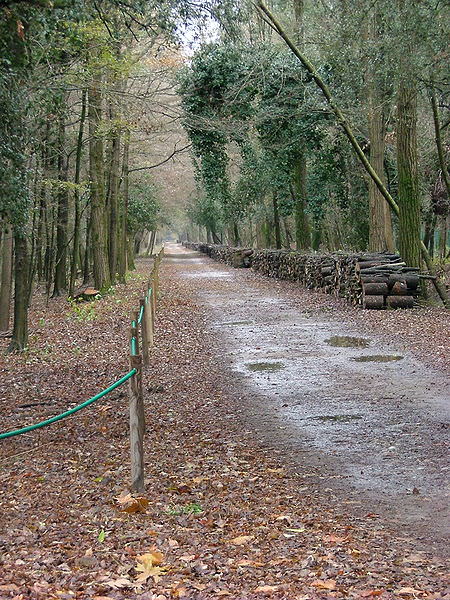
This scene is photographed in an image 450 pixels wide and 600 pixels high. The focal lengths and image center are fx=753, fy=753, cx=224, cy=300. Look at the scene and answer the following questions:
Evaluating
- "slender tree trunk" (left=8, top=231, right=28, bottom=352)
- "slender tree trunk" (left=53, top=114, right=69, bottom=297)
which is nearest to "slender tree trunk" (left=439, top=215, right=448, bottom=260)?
"slender tree trunk" (left=53, top=114, right=69, bottom=297)

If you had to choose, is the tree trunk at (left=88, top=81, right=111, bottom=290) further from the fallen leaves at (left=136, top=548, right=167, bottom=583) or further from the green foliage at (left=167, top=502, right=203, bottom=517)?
the fallen leaves at (left=136, top=548, right=167, bottom=583)

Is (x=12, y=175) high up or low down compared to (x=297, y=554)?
up

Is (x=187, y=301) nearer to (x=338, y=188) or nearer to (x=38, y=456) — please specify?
(x=338, y=188)

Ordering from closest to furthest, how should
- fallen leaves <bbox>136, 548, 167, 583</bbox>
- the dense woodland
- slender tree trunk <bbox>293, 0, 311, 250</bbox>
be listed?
fallen leaves <bbox>136, 548, 167, 583</bbox> → the dense woodland → slender tree trunk <bbox>293, 0, 311, 250</bbox>

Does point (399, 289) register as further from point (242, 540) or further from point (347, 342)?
point (242, 540)

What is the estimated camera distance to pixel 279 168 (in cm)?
3003

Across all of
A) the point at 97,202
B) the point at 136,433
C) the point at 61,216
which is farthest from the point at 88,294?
the point at 136,433

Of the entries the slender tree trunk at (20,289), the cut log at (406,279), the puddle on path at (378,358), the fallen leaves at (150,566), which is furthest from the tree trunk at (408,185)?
the fallen leaves at (150,566)

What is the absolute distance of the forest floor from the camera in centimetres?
459

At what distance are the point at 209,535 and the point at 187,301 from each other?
59.0 ft

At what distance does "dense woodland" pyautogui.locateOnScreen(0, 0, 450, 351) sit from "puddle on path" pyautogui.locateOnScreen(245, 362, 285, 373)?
4334 mm

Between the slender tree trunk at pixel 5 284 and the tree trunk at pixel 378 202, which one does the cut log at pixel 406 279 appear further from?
the slender tree trunk at pixel 5 284

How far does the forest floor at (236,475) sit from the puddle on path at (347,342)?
0.12 m

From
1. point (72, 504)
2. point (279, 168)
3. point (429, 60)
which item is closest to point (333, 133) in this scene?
point (279, 168)
